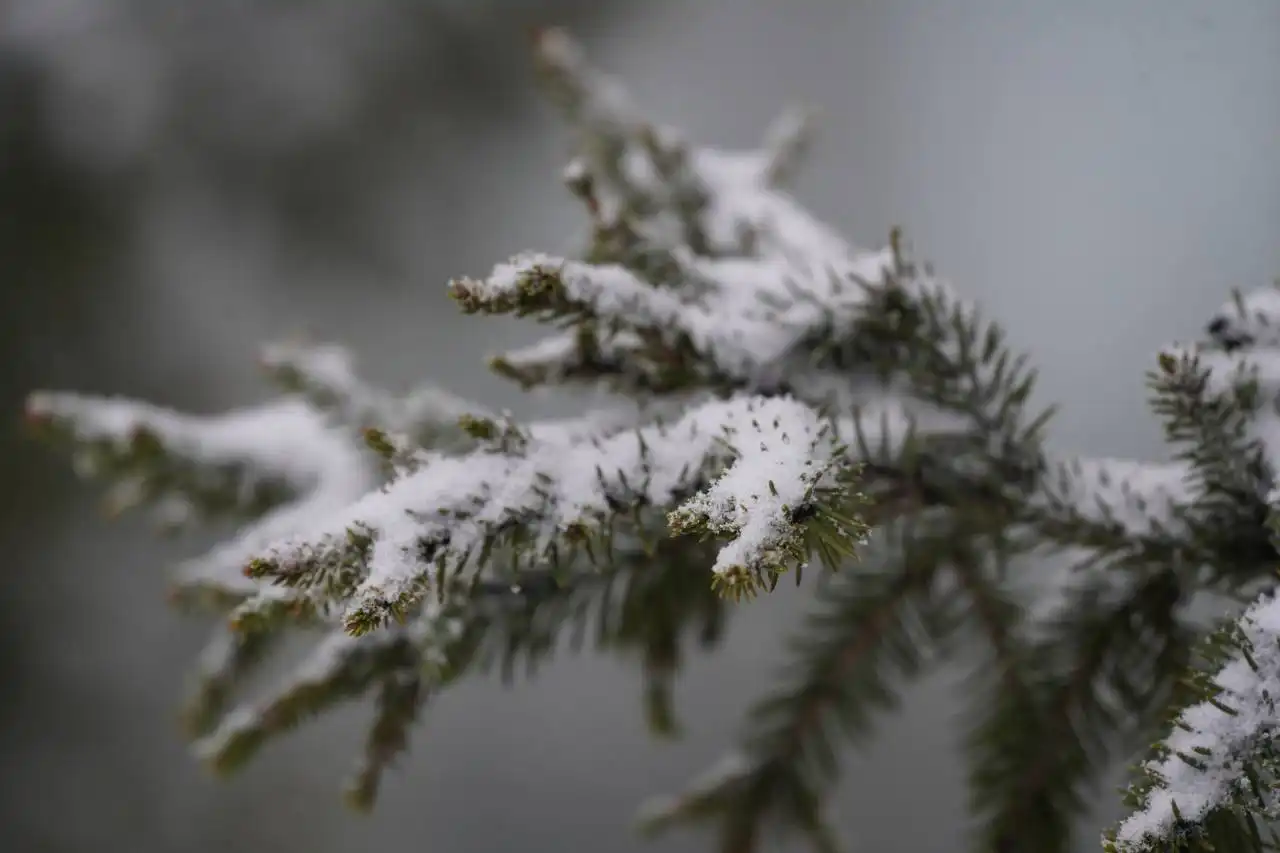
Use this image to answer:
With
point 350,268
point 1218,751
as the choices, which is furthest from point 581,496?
point 350,268

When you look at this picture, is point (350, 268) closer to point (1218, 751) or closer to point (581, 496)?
point (581, 496)

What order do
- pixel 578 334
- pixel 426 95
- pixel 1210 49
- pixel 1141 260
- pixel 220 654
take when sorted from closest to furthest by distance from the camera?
pixel 578 334 → pixel 220 654 → pixel 1210 49 → pixel 1141 260 → pixel 426 95

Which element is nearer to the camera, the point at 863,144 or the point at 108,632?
the point at 108,632

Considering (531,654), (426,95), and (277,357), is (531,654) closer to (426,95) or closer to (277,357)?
(277,357)

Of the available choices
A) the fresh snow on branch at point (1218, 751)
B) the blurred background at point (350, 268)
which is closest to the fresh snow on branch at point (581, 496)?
the fresh snow on branch at point (1218, 751)

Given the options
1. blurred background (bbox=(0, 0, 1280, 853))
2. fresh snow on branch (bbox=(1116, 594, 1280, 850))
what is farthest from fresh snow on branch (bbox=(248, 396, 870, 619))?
blurred background (bbox=(0, 0, 1280, 853))

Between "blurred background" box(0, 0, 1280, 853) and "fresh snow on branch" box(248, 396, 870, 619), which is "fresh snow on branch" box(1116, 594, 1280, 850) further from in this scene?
"blurred background" box(0, 0, 1280, 853)

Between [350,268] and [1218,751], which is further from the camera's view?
[350,268]

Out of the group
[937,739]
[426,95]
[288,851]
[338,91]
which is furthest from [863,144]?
[288,851]
